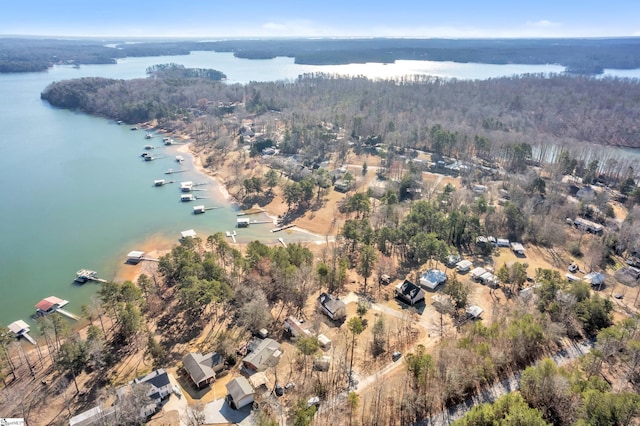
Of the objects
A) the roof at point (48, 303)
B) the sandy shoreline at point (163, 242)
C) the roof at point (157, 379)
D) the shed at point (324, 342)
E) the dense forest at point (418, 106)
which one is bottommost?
the roof at point (48, 303)

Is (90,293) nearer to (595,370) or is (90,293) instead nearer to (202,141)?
(595,370)

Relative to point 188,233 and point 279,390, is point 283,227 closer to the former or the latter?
point 188,233

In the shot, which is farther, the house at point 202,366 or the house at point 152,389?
the house at point 202,366

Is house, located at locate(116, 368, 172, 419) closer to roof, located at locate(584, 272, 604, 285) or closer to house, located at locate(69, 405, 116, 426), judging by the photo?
house, located at locate(69, 405, 116, 426)

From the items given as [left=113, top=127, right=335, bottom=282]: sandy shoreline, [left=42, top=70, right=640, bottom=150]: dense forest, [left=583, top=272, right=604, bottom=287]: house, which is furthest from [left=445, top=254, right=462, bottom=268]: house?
[left=42, top=70, right=640, bottom=150]: dense forest

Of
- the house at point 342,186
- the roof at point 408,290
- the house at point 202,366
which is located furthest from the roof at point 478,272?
the house at point 202,366

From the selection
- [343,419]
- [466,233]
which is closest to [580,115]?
[466,233]

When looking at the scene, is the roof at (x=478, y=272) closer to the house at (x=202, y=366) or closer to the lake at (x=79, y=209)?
the lake at (x=79, y=209)
